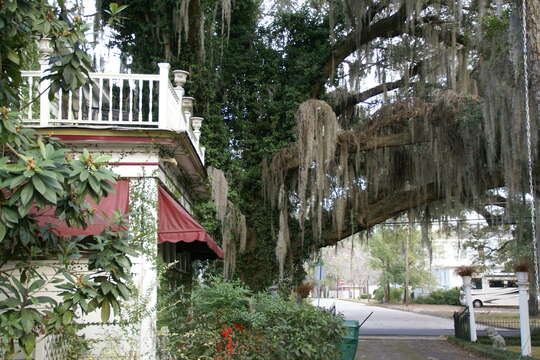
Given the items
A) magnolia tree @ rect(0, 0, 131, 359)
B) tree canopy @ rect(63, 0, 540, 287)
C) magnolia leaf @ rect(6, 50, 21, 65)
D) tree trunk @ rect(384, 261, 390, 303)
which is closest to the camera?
magnolia tree @ rect(0, 0, 131, 359)

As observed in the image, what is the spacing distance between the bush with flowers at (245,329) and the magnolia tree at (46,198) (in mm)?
2485

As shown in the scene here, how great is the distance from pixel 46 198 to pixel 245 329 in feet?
14.6

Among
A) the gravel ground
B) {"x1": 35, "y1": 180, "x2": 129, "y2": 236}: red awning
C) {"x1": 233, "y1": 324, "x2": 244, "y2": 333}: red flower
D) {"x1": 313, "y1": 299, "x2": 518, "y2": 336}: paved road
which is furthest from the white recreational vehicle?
{"x1": 35, "y1": 180, "x2": 129, "y2": 236}: red awning

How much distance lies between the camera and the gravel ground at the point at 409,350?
45.1ft

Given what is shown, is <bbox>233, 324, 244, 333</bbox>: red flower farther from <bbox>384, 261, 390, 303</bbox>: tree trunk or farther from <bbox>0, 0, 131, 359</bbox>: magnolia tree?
<bbox>384, 261, 390, 303</bbox>: tree trunk

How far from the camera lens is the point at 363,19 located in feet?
50.5

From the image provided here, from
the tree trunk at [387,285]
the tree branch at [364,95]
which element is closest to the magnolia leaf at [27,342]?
the tree branch at [364,95]

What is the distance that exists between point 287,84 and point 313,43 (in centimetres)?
147

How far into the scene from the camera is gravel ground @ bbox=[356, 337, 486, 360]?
13734 mm

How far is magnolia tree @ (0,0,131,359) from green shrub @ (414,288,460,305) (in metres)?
45.2

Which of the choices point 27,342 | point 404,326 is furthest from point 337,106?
point 27,342

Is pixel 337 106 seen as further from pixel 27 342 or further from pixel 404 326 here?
pixel 27 342

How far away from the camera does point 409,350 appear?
1520 cm

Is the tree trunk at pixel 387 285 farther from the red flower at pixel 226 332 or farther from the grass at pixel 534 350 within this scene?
the red flower at pixel 226 332
